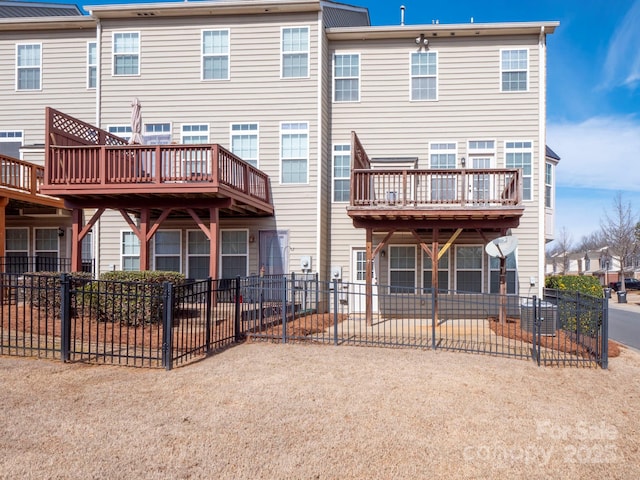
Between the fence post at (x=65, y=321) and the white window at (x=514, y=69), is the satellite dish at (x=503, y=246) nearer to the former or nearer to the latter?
the white window at (x=514, y=69)

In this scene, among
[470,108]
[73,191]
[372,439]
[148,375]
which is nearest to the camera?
[372,439]

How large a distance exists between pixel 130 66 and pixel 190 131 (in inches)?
109

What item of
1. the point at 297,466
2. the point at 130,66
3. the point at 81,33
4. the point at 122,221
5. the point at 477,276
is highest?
the point at 81,33

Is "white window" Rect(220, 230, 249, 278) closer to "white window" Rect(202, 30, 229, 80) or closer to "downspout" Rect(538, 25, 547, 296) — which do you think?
"white window" Rect(202, 30, 229, 80)

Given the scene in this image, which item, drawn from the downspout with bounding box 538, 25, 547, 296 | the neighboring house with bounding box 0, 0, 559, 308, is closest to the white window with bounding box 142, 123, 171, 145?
the neighboring house with bounding box 0, 0, 559, 308

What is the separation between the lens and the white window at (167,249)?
14.4m

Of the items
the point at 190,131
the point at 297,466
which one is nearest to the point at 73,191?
the point at 190,131

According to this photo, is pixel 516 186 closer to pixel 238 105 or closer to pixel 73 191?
pixel 238 105

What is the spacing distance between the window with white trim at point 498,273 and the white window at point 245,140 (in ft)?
25.7

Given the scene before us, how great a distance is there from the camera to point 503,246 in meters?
11.6

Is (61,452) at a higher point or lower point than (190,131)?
lower

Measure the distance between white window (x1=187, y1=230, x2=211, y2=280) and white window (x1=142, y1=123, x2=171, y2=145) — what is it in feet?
9.57

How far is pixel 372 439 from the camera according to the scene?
4.82 metres

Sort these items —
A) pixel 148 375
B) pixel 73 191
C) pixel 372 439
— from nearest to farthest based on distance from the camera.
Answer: pixel 372 439, pixel 148 375, pixel 73 191
